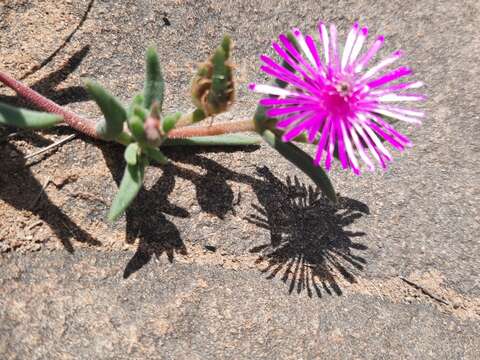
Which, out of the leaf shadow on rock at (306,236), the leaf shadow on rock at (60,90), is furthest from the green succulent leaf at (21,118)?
the leaf shadow on rock at (306,236)

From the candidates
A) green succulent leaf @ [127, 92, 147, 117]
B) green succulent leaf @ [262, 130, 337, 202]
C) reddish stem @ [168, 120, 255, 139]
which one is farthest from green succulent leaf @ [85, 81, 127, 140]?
green succulent leaf @ [262, 130, 337, 202]

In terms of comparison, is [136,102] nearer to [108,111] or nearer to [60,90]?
[108,111]

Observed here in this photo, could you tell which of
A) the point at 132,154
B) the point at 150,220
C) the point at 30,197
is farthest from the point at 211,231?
the point at 30,197

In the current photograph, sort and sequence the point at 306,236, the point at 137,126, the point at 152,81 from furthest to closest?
the point at 306,236
the point at 152,81
the point at 137,126

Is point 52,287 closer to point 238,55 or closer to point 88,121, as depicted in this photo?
point 88,121

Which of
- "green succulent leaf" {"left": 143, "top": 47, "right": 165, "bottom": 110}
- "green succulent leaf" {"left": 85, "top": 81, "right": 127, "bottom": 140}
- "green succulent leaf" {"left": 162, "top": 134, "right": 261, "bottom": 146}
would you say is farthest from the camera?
"green succulent leaf" {"left": 162, "top": 134, "right": 261, "bottom": 146}

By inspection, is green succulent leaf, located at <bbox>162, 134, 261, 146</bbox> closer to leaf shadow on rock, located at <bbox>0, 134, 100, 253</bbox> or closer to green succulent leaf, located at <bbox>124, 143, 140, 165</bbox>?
green succulent leaf, located at <bbox>124, 143, 140, 165</bbox>
